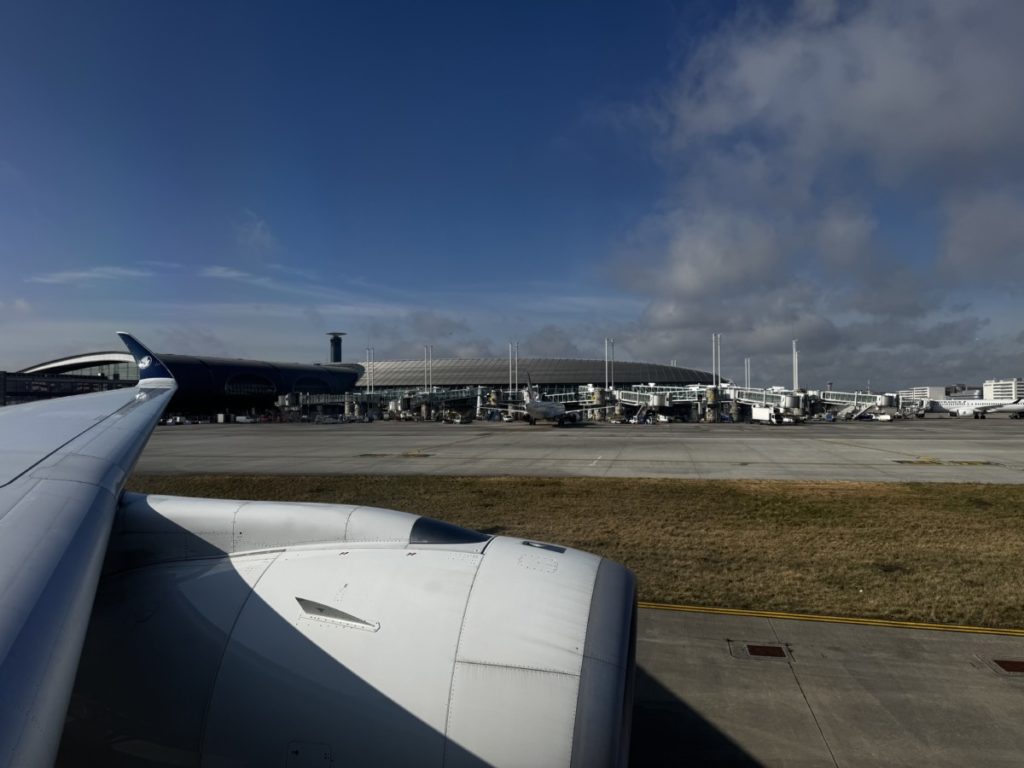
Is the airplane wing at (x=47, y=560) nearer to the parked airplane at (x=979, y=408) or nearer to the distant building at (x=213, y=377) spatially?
the distant building at (x=213, y=377)

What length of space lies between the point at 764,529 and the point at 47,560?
604 inches

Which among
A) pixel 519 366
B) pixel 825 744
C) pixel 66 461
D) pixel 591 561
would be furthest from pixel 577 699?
pixel 519 366

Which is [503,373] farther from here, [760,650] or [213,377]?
[760,650]

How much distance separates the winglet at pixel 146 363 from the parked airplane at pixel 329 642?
27.2 ft

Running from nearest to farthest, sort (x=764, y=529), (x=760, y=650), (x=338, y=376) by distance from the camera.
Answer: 1. (x=760, y=650)
2. (x=764, y=529)
3. (x=338, y=376)

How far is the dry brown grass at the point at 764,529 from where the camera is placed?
10586 mm

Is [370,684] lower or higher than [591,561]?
lower

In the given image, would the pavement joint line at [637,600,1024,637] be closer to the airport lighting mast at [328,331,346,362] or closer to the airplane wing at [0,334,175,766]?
the airplane wing at [0,334,175,766]

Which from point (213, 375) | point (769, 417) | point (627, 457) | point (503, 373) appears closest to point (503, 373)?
point (503, 373)

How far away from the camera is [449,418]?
88125 mm

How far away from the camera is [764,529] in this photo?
1548 centimetres

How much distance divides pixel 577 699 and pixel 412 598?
1107mm

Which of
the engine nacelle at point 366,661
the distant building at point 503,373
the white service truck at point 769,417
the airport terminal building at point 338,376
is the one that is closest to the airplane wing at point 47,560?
the engine nacelle at point 366,661

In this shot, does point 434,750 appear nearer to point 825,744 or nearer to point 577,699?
point 577,699
